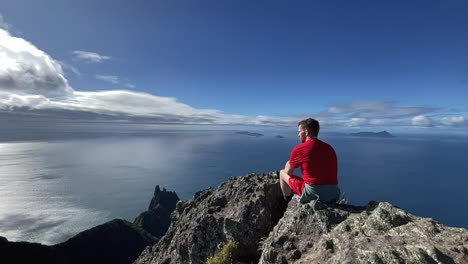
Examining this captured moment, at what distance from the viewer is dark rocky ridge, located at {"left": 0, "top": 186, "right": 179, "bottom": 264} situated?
67.7 metres

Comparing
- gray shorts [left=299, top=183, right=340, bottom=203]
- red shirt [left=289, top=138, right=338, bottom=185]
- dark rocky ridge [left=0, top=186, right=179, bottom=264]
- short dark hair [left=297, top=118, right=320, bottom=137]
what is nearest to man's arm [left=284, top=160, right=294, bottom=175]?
red shirt [left=289, top=138, right=338, bottom=185]

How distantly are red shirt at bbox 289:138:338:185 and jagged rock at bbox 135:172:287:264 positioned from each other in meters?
2.87

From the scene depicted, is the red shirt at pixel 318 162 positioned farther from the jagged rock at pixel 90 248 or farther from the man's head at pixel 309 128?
the jagged rock at pixel 90 248

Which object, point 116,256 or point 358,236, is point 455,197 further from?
point 358,236

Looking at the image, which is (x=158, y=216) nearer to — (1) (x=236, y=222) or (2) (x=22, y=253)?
(2) (x=22, y=253)

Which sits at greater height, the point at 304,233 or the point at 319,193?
the point at 319,193

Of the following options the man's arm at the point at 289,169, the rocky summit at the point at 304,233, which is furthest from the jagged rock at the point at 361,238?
the man's arm at the point at 289,169

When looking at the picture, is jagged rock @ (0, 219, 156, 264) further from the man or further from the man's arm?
the man

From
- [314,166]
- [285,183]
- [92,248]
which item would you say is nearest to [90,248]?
[92,248]

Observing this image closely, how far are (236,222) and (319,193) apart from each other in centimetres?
356

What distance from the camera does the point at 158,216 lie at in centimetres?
13650

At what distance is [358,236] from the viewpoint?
7.54 m

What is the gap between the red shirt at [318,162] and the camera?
30.5ft

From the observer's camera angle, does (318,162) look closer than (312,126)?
Yes
